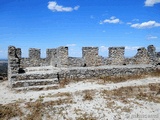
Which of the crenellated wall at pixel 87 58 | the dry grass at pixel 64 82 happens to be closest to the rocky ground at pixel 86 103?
the dry grass at pixel 64 82

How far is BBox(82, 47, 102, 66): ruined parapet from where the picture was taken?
25328mm

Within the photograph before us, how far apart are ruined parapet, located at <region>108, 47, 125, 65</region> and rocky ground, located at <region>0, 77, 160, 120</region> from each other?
7624mm

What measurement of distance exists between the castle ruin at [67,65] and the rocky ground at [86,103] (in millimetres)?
1651

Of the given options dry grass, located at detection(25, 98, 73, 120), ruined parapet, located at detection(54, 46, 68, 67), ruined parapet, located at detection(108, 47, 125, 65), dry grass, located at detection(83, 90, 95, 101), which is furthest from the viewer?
ruined parapet, located at detection(108, 47, 125, 65)

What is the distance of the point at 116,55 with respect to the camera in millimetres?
26219

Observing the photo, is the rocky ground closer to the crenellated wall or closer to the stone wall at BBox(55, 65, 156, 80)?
the stone wall at BBox(55, 65, 156, 80)

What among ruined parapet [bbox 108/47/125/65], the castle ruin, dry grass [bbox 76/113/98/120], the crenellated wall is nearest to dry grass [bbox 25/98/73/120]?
dry grass [bbox 76/113/98/120]

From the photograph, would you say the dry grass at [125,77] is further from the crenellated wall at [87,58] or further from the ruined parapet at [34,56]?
the ruined parapet at [34,56]

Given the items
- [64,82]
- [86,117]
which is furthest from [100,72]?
[86,117]

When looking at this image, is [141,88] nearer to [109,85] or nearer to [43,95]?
[109,85]

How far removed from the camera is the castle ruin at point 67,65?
1953 cm

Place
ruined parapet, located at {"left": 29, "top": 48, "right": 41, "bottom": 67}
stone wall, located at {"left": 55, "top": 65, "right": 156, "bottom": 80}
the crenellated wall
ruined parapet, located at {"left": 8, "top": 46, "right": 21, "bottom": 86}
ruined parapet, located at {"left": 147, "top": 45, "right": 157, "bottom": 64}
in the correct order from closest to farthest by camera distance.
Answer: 1. ruined parapet, located at {"left": 8, "top": 46, "right": 21, "bottom": 86}
2. stone wall, located at {"left": 55, "top": 65, "right": 156, "bottom": 80}
3. the crenellated wall
4. ruined parapet, located at {"left": 29, "top": 48, "right": 41, "bottom": 67}
5. ruined parapet, located at {"left": 147, "top": 45, "right": 157, "bottom": 64}

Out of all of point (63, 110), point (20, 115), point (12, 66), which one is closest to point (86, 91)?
point (63, 110)

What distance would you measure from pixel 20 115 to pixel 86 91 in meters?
6.36
